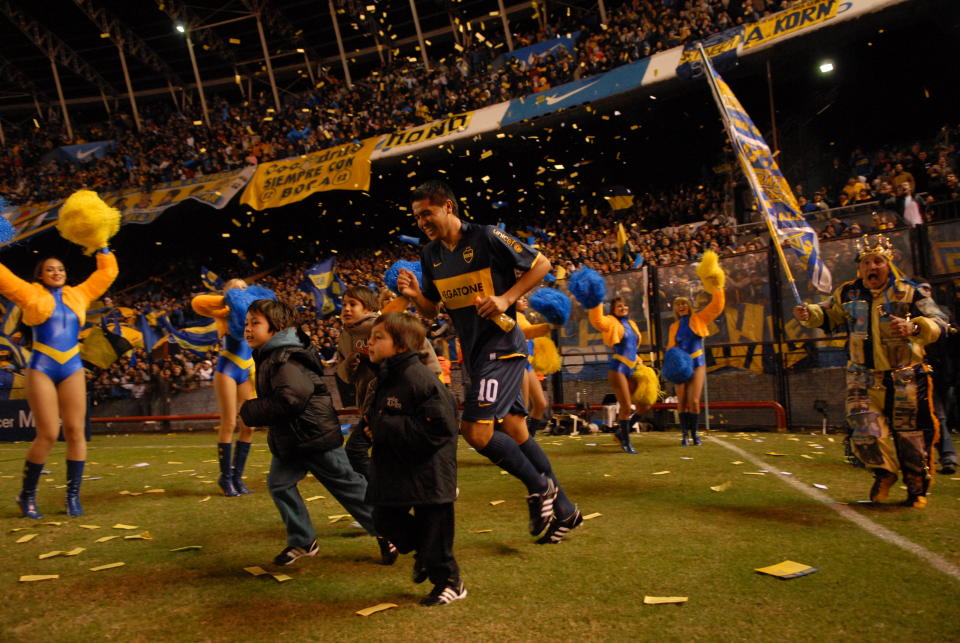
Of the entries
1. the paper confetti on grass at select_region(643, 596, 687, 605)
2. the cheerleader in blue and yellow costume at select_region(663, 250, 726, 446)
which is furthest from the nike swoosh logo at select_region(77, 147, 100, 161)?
the paper confetti on grass at select_region(643, 596, 687, 605)

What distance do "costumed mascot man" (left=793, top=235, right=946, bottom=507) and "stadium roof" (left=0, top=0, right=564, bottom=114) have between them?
21879 mm

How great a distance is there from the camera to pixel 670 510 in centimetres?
500

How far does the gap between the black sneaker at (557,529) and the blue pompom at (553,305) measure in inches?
54.3

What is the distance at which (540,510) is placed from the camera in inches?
157

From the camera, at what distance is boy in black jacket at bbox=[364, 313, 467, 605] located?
305cm

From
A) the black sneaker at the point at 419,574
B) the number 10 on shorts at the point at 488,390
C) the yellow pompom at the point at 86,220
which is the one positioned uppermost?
the yellow pompom at the point at 86,220

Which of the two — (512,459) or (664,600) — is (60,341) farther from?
(664,600)

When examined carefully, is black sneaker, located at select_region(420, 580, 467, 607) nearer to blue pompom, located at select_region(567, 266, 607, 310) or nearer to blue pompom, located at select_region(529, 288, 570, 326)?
blue pompom, located at select_region(529, 288, 570, 326)

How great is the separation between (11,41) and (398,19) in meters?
18.0

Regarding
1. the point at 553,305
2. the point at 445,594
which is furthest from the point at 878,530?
the point at 445,594

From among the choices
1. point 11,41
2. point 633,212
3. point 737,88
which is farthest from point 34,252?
point 737,88

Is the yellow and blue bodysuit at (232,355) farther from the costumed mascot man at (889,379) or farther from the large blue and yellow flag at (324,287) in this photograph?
the large blue and yellow flag at (324,287)

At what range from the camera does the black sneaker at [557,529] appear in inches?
163

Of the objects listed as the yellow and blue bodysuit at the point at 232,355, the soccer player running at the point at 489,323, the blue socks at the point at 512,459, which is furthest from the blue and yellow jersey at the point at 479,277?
the yellow and blue bodysuit at the point at 232,355
